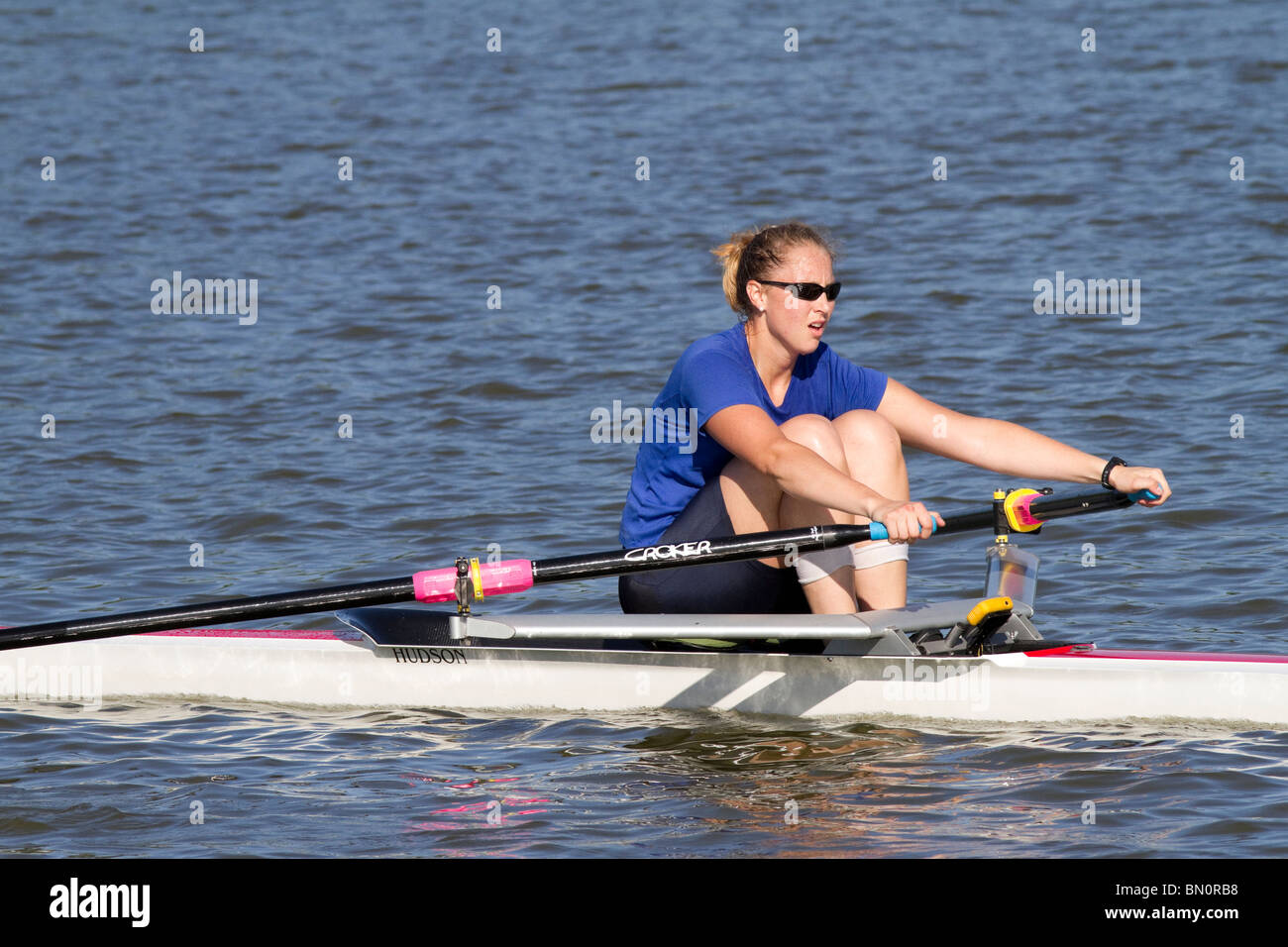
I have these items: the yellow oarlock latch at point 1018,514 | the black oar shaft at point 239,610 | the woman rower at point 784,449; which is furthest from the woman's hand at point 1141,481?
the black oar shaft at point 239,610

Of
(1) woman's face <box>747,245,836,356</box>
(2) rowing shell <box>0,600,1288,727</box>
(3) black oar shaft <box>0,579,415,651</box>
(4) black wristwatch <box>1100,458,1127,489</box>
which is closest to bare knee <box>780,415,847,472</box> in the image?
(1) woman's face <box>747,245,836,356</box>

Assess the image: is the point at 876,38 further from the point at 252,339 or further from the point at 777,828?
the point at 777,828

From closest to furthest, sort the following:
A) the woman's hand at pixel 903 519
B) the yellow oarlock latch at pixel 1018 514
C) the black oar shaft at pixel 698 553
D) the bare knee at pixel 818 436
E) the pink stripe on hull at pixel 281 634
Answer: the woman's hand at pixel 903 519 → the black oar shaft at pixel 698 553 → the bare knee at pixel 818 436 → the yellow oarlock latch at pixel 1018 514 → the pink stripe on hull at pixel 281 634

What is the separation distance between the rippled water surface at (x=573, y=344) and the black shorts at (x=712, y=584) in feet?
1.43

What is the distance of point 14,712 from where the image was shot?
5.78 meters

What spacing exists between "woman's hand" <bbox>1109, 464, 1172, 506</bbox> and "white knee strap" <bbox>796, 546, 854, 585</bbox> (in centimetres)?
88

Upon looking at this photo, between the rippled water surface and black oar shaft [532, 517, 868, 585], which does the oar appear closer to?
black oar shaft [532, 517, 868, 585]

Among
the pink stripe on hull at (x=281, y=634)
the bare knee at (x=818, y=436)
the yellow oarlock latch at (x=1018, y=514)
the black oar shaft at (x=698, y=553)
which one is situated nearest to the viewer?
the black oar shaft at (x=698, y=553)

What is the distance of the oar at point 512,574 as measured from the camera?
4824 millimetres

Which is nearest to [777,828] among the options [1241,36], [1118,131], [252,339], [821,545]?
[821,545]

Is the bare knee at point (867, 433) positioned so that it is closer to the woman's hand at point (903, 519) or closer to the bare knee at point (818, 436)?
the bare knee at point (818, 436)

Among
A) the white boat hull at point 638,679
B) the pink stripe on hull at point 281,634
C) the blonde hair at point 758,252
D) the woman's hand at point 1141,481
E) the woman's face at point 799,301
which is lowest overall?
the white boat hull at point 638,679

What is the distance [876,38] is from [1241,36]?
394 centimetres

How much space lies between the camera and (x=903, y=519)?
4648 mm
